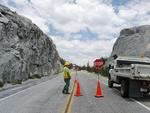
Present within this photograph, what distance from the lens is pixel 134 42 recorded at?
72562 mm

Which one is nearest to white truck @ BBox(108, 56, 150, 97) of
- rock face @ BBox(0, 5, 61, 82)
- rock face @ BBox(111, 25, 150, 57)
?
rock face @ BBox(0, 5, 61, 82)

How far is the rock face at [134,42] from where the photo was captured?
6638cm

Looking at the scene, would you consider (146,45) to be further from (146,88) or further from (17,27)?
(146,88)

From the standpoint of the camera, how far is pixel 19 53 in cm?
3581

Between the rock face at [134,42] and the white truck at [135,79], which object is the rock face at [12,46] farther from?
the rock face at [134,42]

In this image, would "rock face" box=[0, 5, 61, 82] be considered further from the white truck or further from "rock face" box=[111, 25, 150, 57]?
"rock face" box=[111, 25, 150, 57]

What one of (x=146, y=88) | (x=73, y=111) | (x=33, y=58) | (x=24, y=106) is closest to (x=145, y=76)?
(x=146, y=88)

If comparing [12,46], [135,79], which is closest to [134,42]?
[12,46]

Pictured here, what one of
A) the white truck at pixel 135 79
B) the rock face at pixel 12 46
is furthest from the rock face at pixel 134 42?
the white truck at pixel 135 79

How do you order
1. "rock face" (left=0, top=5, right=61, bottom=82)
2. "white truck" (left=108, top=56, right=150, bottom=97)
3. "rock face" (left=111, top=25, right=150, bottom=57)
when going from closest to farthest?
"white truck" (left=108, top=56, right=150, bottom=97)
"rock face" (left=0, top=5, right=61, bottom=82)
"rock face" (left=111, top=25, right=150, bottom=57)

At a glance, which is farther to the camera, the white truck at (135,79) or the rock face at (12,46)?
the rock face at (12,46)

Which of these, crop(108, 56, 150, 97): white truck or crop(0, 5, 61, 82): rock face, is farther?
crop(0, 5, 61, 82): rock face

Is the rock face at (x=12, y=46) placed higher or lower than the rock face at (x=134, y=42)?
lower

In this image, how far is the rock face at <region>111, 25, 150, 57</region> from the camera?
66375 mm
